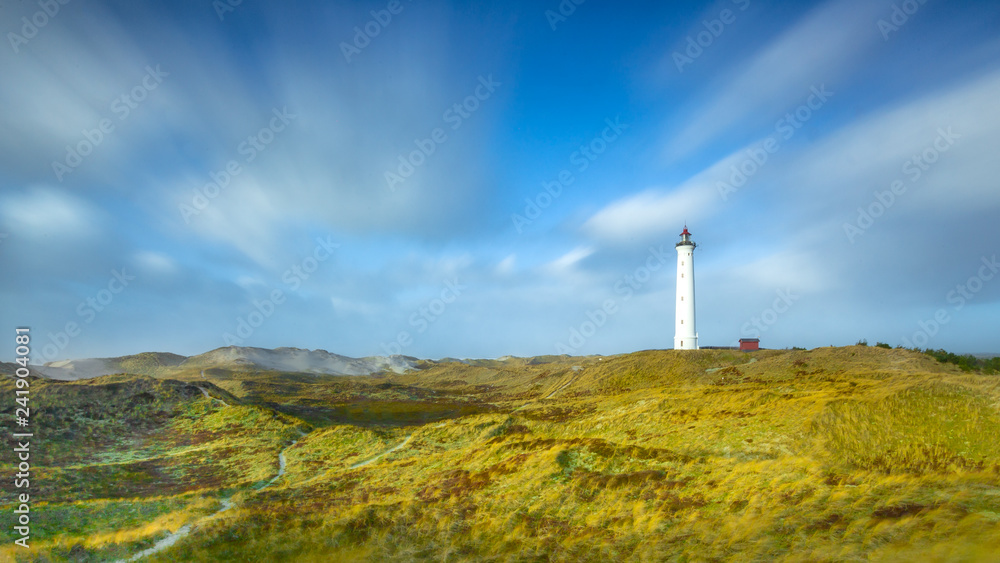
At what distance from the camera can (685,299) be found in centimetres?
7656

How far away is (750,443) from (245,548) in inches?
826

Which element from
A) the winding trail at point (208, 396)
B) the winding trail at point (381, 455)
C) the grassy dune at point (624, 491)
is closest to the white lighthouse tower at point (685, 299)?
the grassy dune at point (624, 491)

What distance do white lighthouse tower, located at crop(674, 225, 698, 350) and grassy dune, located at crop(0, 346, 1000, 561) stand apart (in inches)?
1857

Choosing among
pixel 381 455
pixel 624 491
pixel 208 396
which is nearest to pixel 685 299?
pixel 381 455

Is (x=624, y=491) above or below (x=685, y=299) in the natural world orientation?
below

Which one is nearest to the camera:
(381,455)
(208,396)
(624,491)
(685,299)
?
(624,491)

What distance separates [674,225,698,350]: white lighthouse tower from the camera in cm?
7550

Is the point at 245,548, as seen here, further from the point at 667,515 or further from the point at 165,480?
the point at 165,480

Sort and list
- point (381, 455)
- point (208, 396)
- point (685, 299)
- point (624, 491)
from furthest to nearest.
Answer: point (685, 299)
point (208, 396)
point (381, 455)
point (624, 491)

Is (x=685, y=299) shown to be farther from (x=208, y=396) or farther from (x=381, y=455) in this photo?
(x=208, y=396)

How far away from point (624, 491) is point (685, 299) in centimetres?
6822

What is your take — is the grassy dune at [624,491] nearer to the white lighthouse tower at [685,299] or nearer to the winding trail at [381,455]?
the winding trail at [381,455]

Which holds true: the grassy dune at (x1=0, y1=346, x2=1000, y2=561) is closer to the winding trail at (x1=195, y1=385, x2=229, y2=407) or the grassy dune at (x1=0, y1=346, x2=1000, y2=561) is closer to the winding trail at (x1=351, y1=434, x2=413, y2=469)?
the winding trail at (x1=351, y1=434, x2=413, y2=469)

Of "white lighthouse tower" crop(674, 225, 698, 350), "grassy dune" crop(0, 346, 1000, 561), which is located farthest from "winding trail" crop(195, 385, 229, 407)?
"white lighthouse tower" crop(674, 225, 698, 350)
